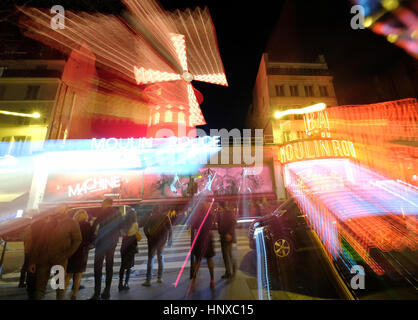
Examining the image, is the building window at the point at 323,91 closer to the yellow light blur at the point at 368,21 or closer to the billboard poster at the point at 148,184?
the billboard poster at the point at 148,184

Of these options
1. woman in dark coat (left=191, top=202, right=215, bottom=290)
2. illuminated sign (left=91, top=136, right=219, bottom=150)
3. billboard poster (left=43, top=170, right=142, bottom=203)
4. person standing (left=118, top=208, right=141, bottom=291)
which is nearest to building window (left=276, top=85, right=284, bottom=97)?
illuminated sign (left=91, top=136, right=219, bottom=150)

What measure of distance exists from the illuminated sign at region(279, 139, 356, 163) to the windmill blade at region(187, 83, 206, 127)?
13.4m

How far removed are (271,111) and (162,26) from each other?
515 inches

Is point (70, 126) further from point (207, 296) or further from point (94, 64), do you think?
point (207, 296)

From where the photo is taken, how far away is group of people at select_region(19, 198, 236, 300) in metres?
3.19

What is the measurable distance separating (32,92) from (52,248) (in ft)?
74.9

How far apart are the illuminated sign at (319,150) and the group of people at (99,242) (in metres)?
4.40

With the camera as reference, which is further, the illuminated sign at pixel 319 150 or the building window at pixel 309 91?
the building window at pixel 309 91

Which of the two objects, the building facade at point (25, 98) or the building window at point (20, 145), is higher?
the building facade at point (25, 98)

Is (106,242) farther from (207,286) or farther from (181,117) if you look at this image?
(181,117)

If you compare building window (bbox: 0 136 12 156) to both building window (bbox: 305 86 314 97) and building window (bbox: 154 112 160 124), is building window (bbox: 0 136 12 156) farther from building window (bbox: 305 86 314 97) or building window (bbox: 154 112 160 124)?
building window (bbox: 305 86 314 97)

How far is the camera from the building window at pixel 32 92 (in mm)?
17312
